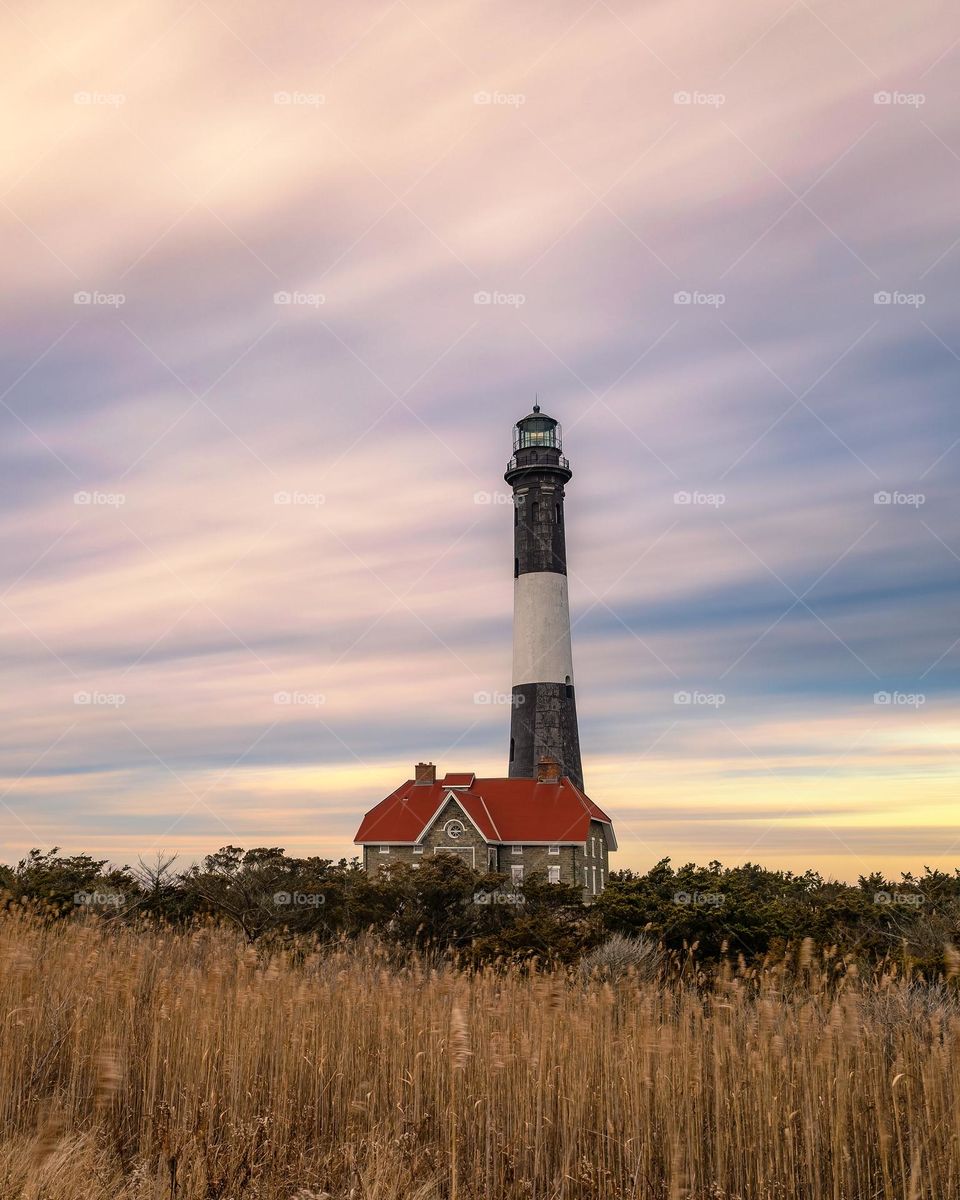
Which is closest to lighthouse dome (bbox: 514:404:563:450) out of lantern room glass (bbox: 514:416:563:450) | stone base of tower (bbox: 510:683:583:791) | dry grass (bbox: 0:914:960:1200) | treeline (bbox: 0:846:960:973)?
lantern room glass (bbox: 514:416:563:450)

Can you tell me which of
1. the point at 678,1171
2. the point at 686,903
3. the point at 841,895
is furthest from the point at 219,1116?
the point at 841,895

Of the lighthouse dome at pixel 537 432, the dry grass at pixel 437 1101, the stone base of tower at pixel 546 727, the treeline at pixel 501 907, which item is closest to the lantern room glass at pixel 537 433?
the lighthouse dome at pixel 537 432

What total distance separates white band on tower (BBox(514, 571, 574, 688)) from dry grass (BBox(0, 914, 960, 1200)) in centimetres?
3589

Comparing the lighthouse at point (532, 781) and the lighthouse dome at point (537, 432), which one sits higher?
the lighthouse dome at point (537, 432)

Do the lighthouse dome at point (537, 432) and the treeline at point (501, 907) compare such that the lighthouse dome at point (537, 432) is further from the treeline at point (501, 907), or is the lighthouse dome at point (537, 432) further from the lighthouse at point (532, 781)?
the treeline at point (501, 907)

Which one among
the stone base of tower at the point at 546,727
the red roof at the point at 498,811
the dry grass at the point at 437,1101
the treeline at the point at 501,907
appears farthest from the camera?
the stone base of tower at the point at 546,727

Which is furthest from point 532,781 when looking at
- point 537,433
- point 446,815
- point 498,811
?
point 537,433

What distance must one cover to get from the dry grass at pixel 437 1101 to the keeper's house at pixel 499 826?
32718 mm

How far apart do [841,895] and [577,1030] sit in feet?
48.8

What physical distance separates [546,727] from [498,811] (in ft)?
13.3

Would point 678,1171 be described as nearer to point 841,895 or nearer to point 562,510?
point 841,895

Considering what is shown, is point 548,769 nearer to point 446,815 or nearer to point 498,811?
point 498,811

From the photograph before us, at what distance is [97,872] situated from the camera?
22.3 metres

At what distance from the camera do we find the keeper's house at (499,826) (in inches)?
1587
